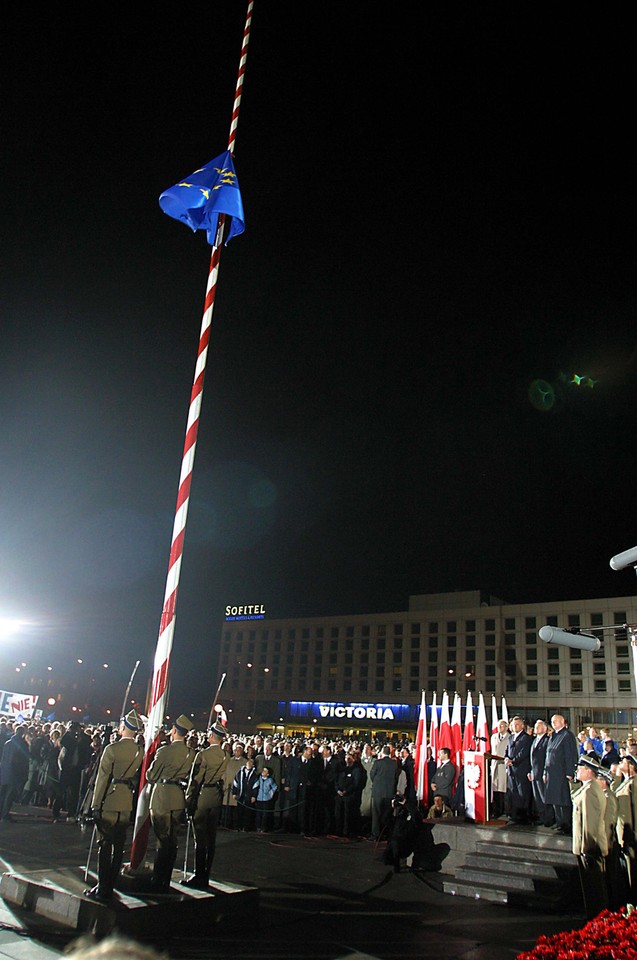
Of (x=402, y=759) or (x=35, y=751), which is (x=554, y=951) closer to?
(x=402, y=759)

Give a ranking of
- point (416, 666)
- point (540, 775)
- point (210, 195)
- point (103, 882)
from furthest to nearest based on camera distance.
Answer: point (416, 666) → point (540, 775) → point (210, 195) → point (103, 882)

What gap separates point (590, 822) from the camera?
323 inches

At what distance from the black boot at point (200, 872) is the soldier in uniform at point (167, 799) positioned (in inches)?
11.3

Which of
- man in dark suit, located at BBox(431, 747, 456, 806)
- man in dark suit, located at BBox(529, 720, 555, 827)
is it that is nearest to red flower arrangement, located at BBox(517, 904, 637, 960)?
man in dark suit, located at BBox(529, 720, 555, 827)

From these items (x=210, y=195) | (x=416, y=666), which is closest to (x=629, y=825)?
(x=210, y=195)

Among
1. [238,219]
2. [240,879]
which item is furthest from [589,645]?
[238,219]

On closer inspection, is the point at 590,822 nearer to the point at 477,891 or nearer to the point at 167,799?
the point at 477,891

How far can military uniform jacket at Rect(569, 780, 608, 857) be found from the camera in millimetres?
8148

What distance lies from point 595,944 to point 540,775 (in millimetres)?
7652

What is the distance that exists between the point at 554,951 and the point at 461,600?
97941 mm

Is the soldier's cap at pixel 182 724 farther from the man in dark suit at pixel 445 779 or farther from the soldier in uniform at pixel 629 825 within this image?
the man in dark suit at pixel 445 779

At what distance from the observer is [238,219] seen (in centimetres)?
1130

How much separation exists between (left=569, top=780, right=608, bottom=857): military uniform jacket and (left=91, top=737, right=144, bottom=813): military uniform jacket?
577cm

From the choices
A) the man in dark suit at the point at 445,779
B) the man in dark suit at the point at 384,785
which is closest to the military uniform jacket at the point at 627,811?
the man in dark suit at the point at 445,779
